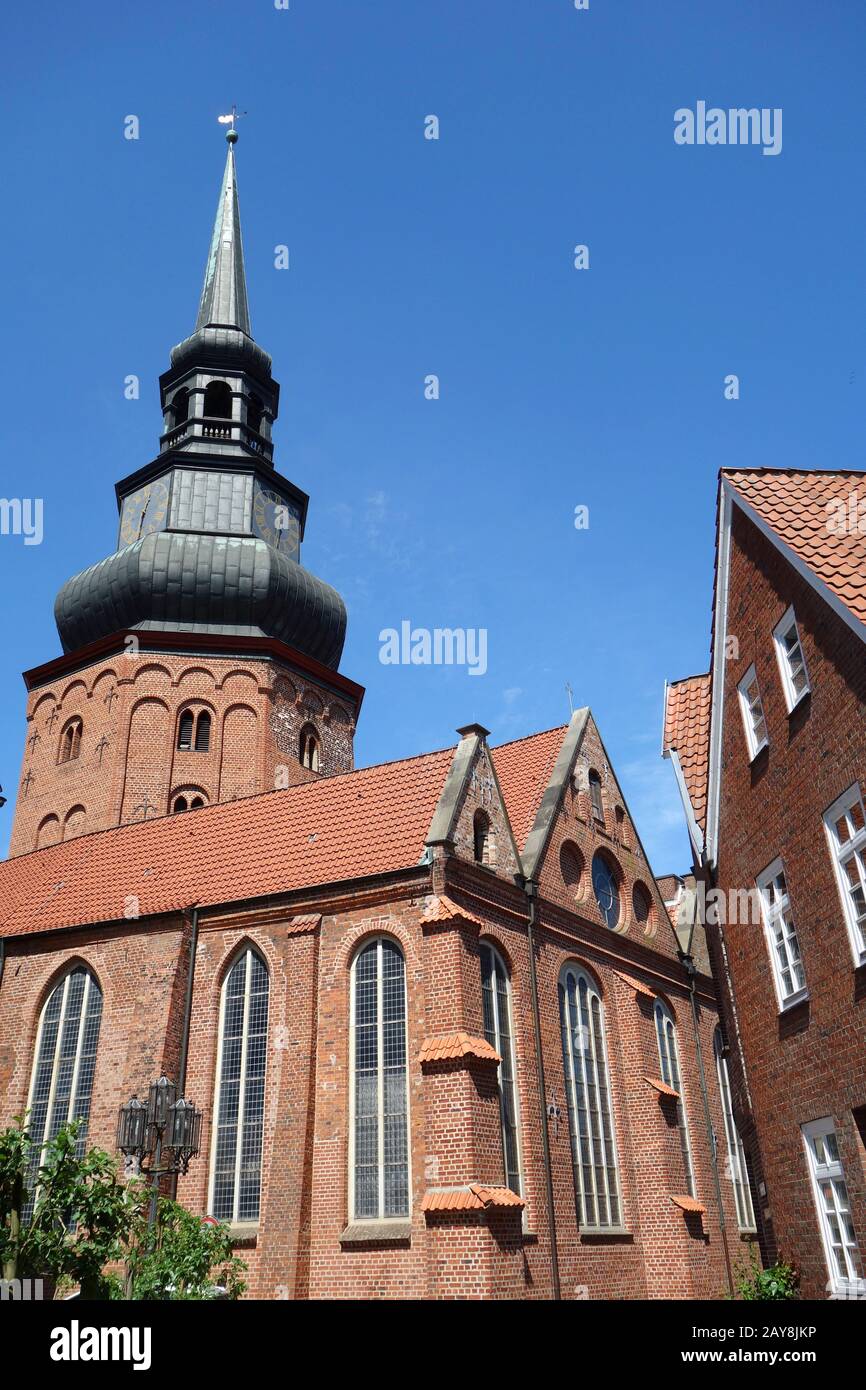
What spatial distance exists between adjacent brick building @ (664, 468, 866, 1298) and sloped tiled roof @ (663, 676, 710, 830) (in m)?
0.97

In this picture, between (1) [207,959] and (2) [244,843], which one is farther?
(2) [244,843]

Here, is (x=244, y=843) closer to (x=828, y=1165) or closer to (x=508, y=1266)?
(x=508, y=1266)

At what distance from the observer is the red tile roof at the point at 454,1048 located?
1758 cm

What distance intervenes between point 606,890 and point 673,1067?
173 inches

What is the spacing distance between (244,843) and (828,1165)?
14566mm

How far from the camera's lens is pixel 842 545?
12383 mm

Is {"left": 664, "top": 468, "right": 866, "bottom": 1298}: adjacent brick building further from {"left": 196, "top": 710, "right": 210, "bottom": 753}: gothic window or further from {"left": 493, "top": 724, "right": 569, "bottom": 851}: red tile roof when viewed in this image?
{"left": 196, "top": 710, "right": 210, "bottom": 753}: gothic window

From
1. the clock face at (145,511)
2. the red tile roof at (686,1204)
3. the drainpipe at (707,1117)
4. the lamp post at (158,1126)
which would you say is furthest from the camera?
the clock face at (145,511)

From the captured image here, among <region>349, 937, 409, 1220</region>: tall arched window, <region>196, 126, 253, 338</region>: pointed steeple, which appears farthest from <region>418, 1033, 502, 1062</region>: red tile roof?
<region>196, 126, 253, 338</region>: pointed steeple

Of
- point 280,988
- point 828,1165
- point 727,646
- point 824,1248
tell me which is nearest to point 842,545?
point 727,646

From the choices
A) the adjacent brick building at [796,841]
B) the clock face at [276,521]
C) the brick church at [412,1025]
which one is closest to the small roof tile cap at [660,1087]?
the brick church at [412,1025]

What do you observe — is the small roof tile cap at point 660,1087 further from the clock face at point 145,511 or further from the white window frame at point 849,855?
the clock face at point 145,511

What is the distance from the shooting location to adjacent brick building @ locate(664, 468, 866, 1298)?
11.8 m

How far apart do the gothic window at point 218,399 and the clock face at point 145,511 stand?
4299 millimetres
